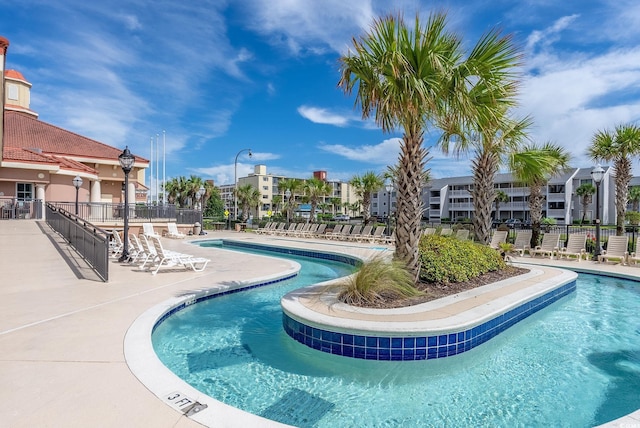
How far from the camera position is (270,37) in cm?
1981

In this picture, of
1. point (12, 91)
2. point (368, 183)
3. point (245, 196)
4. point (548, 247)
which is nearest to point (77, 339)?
Answer: point (548, 247)

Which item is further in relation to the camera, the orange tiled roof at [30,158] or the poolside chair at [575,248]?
the orange tiled roof at [30,158]

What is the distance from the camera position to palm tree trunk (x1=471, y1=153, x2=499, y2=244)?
10.8 metres

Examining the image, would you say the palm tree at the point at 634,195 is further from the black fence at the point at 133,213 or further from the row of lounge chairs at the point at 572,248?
the black fence at the point at 133,213

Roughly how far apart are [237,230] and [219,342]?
1114 inches

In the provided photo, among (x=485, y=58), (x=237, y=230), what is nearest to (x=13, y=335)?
(x=485, y=58)

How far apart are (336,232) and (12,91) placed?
32.7 m

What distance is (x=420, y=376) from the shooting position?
455cm

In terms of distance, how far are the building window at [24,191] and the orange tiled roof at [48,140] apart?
172 inches

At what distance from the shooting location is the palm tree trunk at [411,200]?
723 centimetres

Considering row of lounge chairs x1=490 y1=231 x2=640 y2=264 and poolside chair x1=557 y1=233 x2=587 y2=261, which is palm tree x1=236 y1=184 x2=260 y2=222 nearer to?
row of lounge chairs x1=490 y1=231 x2=640 y2=264

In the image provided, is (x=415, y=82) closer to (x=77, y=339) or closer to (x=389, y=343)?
(x=389, y=343)

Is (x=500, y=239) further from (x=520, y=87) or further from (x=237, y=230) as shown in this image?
(x=237, y=230)

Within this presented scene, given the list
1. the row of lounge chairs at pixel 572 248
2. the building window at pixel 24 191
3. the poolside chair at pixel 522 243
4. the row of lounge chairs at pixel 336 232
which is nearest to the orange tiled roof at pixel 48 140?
the building window at pixel 24 191
